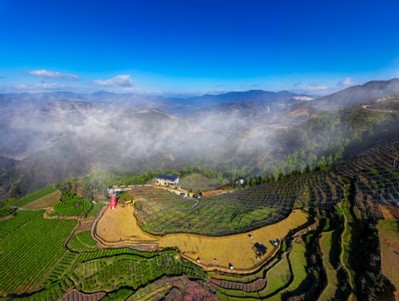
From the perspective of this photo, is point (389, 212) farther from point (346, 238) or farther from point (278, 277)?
point (278, 277)

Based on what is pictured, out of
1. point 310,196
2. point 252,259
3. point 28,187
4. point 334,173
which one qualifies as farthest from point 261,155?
point 28,187

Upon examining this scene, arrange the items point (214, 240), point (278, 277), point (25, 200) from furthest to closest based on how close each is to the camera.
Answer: point (25, 200) < point (214, 240) < point (278, 277)

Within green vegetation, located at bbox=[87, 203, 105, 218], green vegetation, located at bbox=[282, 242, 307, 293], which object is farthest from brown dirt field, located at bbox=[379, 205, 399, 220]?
green vegetation, located at bbox=[87, 203, 105, 218]

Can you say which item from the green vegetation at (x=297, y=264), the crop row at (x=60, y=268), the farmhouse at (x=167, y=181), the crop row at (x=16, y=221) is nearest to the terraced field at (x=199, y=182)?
the farmhouse at (x=167, y=181)

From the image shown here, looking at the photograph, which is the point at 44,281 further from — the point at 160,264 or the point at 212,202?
the point at 212,202

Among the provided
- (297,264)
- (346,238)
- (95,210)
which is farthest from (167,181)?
(346,238)

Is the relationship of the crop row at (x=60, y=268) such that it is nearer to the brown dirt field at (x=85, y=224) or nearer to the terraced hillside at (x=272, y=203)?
the brown dirt field at (x=85, y=224)
